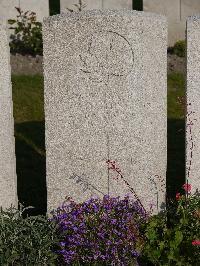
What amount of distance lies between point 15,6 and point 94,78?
6.22m

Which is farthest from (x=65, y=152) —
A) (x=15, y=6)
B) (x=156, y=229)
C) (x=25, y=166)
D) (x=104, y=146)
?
(x=15, y=6)

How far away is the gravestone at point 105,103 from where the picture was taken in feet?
13.1

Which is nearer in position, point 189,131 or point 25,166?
point 189,131

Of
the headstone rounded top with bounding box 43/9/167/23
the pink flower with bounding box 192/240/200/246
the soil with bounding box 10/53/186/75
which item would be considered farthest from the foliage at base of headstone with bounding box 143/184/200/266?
the soil with bounding box 10/53/186/75

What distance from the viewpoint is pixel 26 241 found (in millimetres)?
3893

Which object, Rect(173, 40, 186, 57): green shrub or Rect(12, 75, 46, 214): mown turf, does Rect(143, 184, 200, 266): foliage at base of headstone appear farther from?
Rect(173, 40, 186, 57): green shrub

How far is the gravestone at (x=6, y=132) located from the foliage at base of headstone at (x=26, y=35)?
17.9 ft

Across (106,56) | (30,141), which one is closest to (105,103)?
(106,56)

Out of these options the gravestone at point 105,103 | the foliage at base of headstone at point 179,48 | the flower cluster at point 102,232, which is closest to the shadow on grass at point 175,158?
the gravestone at point 105,103

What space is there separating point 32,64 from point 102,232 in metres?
5.85

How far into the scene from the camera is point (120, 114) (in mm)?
4133

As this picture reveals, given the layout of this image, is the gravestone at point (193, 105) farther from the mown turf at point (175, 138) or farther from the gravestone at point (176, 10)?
the gravestone at point (176, 10)

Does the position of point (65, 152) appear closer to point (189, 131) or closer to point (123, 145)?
point (123, 145)

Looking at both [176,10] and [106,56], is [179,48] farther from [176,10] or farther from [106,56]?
[106,56]
